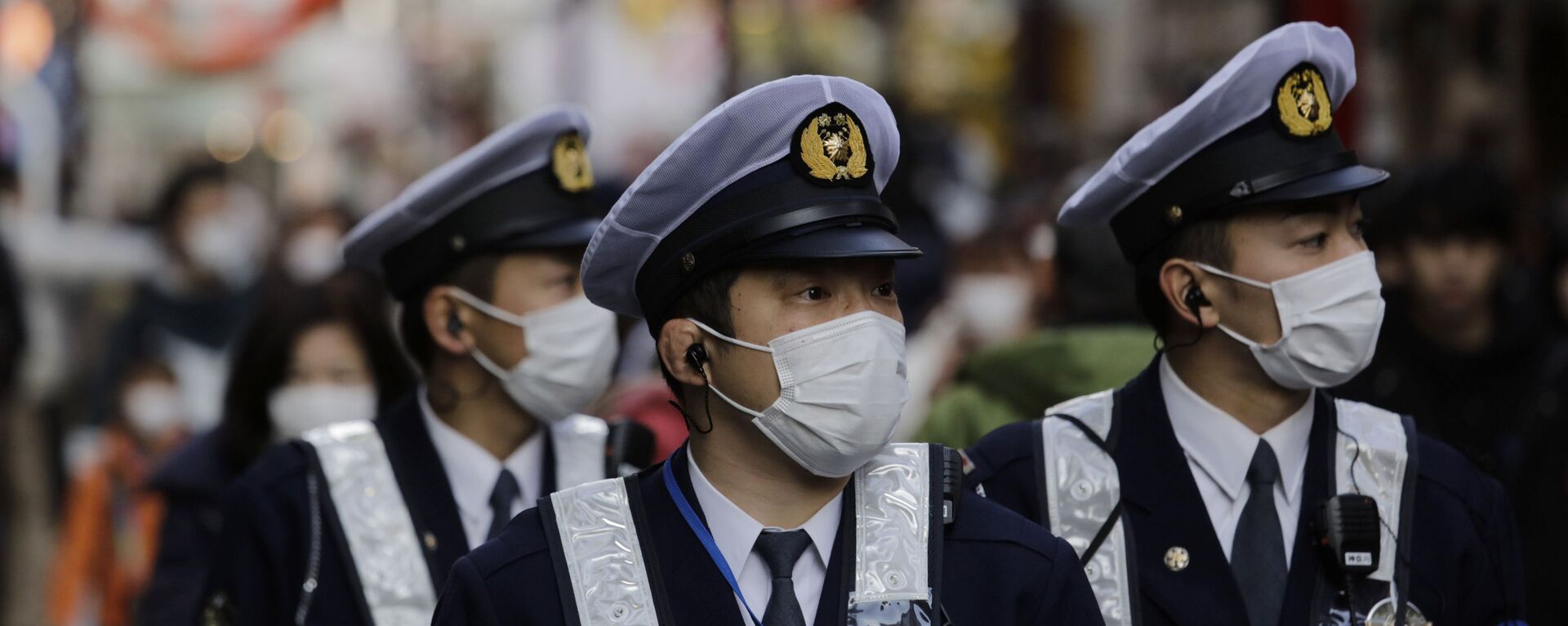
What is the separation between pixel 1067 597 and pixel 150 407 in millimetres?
5733

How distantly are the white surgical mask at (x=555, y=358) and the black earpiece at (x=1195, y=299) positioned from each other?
4.85ft

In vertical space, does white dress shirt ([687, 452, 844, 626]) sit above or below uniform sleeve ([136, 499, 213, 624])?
above

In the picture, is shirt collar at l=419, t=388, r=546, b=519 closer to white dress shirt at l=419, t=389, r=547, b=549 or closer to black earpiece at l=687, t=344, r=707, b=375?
white dress shirt at l=419, t=389, r=547, b=549

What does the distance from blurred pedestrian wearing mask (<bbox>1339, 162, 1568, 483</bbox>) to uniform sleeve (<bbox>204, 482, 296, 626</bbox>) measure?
12.5ft

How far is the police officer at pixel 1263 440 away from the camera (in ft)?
12.4

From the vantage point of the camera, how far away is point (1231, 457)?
12.9ft

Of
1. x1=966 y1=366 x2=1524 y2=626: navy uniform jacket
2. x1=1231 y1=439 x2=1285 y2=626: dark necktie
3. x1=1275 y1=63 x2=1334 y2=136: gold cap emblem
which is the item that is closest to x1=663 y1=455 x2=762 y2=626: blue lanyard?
x1=966 y1=366 x2=1524 y2=626: navy uniform jacket

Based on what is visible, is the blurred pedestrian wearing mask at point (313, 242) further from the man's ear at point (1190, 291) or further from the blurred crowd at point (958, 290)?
the man's ear at point (1190, 291)

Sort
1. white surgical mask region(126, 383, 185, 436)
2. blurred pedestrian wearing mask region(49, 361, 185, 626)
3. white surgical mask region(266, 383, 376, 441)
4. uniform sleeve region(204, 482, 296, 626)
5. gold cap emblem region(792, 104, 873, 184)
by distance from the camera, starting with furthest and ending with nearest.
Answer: white surgical mask region(126, 383, 185, 436), blurred pedestrian wearing mask region(49, 361, 185, 626), white surgical mask region(266, 383, 376, 441), uniform sleeve region(204, 482, 296, 626), gold cap emblem region(792, 104, 873, 184)

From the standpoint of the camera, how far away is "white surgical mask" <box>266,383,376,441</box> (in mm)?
5859

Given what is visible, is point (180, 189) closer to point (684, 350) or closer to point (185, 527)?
point (185, 527)

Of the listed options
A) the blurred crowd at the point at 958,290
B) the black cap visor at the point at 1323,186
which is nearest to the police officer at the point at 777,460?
the black cap visor at the point at 1323,186

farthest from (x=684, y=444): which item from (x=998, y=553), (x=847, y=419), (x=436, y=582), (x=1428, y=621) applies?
(x=1428, y=621)

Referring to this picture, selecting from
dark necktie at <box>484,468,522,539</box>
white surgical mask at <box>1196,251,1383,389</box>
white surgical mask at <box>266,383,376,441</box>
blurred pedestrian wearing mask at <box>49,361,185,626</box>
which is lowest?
blurred pedestrian wearing mask at <box>49,361,185,626</box>
